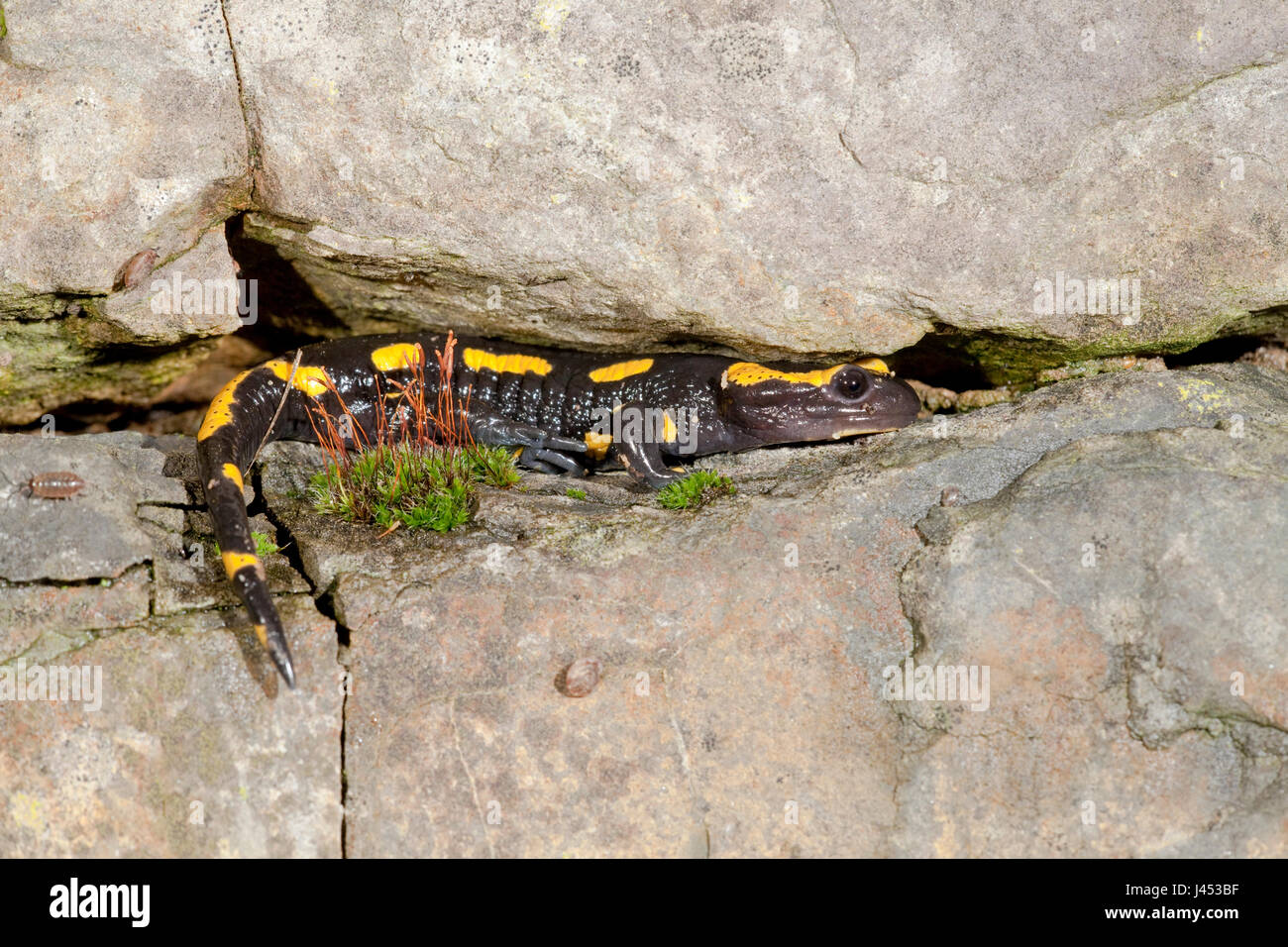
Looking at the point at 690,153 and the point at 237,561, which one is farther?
the point at 690,153

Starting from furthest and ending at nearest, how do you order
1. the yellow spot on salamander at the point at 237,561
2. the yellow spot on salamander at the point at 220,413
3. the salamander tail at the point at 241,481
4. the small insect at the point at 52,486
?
the yellow spot on salamander at the point at 220,413 < the small insect at the point at 52,486 < the yellow spot on salamander at the point at 237,561 < the salamander tail at the point at 241,481

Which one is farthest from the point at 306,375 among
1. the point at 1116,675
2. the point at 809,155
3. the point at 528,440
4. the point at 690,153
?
the point at 1116,675

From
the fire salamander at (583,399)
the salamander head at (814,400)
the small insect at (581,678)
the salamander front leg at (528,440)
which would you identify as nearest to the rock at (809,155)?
the salamander head at (814,400)

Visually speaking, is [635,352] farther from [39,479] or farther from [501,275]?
[39,479]

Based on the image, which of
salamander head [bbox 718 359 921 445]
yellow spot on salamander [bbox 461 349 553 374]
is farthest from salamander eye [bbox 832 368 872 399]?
yellow spot on salamander [bbox 461 349 553 374]

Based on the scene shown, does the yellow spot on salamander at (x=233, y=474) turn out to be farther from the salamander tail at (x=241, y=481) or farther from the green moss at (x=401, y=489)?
the green moss at (x=401, y=489)

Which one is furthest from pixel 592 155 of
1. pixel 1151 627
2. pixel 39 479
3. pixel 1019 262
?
pixel 1151 627

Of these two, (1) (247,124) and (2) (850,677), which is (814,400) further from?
(1) (247,124)
